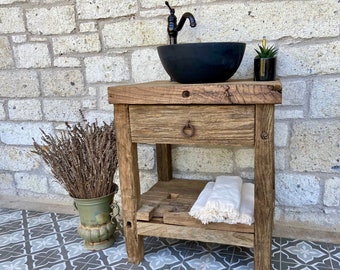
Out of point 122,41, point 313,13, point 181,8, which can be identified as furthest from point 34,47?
point 313,13

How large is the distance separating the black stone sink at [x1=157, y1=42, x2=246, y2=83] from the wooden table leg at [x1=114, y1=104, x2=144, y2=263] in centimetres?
22

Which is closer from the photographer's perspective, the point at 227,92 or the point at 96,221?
the point at 227,92

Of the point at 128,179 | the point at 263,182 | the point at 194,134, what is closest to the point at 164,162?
the point at 128,179

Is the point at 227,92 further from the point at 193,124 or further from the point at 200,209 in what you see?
the point at 200,209

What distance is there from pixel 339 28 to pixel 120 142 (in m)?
0.95

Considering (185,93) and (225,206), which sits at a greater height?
(185,93)

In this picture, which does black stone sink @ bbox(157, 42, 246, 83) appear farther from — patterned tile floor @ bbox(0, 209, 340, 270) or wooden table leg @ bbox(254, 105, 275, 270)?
patterned tile floor @ bbox(0, 209, 340, 270)

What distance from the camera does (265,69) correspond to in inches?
44.1

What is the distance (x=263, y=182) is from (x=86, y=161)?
27.2 inches

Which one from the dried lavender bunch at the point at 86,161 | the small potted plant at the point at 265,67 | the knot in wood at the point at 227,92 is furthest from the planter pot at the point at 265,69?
the dried lavender bunch at the point at 86,161

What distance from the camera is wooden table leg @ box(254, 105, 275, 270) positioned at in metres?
0.94

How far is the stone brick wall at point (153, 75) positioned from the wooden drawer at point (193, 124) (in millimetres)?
443

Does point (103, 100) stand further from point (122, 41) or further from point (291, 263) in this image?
point (291, 263)

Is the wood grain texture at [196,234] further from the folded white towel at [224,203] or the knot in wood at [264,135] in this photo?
the knot in wood at [264,135]
